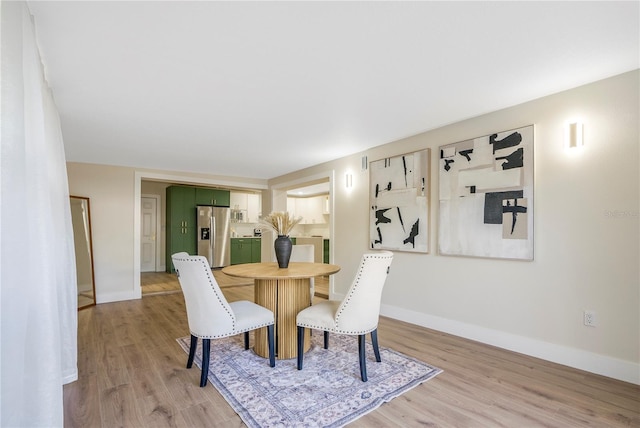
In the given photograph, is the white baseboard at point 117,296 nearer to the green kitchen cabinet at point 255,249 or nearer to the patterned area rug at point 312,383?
the patterned area rug at point 312,383

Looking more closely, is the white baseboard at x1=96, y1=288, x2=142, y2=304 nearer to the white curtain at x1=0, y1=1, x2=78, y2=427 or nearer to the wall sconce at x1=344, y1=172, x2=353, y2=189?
the wall sconce at x1=344, y1=172, x2=353, y2=189

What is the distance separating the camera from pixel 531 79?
237cm

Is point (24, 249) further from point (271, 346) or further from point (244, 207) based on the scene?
point (244, 207)

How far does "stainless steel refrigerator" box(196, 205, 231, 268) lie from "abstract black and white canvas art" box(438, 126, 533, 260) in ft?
21.0

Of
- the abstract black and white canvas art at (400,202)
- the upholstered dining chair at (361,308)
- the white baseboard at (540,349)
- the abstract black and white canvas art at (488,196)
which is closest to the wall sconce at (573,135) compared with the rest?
the abstract black and white canvas art at (488,196)

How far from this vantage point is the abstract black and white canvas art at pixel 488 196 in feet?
9.12

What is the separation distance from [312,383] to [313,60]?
2.31 metres

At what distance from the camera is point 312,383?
228 centimetres

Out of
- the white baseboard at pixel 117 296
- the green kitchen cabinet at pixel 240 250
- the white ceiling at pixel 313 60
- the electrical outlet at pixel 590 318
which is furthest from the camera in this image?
the green kitchen cabinet at pixel 240 250

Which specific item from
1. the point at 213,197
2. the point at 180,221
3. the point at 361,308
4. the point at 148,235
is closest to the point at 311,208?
the point at 213,197

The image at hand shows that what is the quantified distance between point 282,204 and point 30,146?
18.4ft

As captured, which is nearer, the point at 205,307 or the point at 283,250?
the point at 205,307

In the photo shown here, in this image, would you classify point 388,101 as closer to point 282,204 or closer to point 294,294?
point 294,294

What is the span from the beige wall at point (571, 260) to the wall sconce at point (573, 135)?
4 cm
